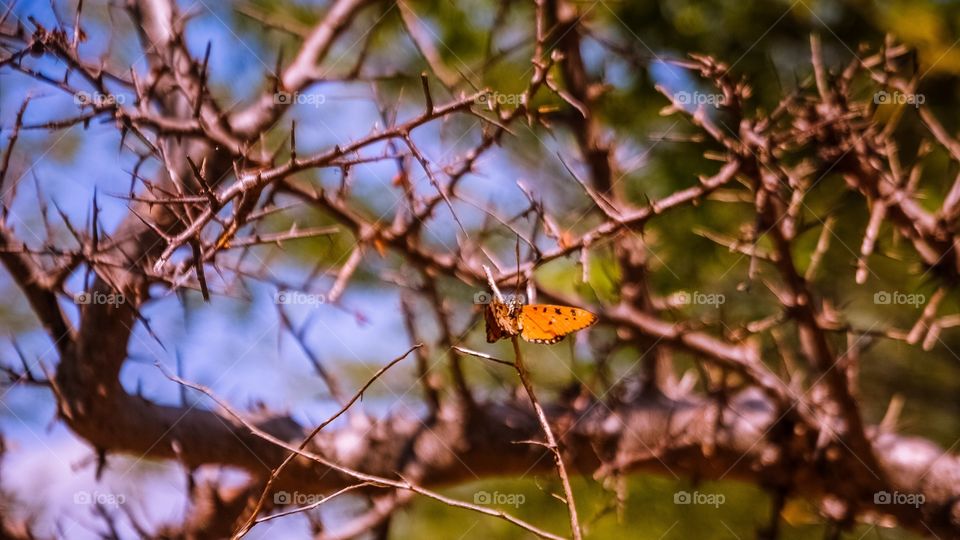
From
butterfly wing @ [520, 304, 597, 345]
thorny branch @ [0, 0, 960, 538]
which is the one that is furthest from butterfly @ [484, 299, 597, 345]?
thorny branch @ [0, 0, 960, 538]

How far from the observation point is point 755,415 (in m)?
2.97

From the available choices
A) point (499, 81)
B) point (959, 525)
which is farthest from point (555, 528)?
point (499, 81)

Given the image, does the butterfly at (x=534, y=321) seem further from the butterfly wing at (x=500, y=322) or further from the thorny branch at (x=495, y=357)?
the thorny branch at (x=495, y=357)

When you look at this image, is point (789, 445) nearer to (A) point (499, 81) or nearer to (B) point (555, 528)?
(B) point (555, 528)

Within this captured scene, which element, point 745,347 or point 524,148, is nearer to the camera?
point 745,347

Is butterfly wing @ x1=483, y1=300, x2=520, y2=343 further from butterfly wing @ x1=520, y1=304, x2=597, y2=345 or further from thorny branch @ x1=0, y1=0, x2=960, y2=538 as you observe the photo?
thorny branch @ x1=0, y1=0, x2=960, y2=538

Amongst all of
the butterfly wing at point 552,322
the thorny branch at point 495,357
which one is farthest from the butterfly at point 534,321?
the thorny branch at point 495,357

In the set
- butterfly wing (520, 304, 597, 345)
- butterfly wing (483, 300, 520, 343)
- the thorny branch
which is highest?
the thorny branch

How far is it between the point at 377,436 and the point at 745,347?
1.26 m

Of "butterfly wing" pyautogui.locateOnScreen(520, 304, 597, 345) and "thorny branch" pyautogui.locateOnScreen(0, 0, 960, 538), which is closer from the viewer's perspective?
"butterfly wing" pyautogui.locateOnScreen(520, 304, 597, 345)

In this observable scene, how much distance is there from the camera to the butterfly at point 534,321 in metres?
1.67

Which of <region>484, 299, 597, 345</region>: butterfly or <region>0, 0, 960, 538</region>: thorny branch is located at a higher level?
<region>0, 0, 960, 538</region>: thorny branch

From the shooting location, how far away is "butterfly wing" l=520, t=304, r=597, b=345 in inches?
68.7

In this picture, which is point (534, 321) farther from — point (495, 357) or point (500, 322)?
point (495, 357)
